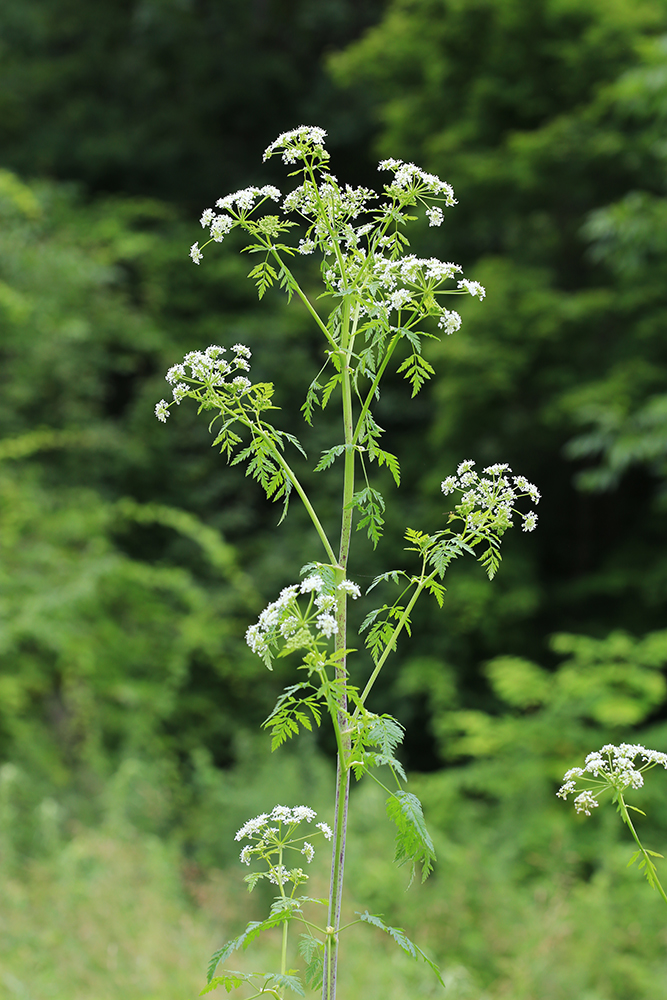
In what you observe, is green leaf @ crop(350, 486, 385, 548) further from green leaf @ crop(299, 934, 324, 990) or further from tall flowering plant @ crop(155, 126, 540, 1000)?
green leaf @ crop(299, 934, 324, 990)

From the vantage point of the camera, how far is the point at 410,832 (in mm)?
1010

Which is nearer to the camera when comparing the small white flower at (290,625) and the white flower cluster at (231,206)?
the small white flower at (290,625)

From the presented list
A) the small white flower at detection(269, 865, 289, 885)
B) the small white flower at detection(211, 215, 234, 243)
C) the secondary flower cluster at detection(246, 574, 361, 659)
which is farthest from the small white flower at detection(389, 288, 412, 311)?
the small white flower at detection(269, 865, 289, 885)

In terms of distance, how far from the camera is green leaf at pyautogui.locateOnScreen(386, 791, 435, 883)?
100cm

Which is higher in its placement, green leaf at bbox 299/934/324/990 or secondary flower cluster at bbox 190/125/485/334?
secondary flower cluster at bbox 190/125/485/334

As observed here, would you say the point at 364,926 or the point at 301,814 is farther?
the point at 364,926

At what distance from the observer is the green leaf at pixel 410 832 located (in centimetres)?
100

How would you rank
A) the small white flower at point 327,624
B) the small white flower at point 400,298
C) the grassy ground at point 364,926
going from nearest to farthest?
the small white flower at point 327,624 < the small white flower at point 400,298 < the grassy ground at point 364,926

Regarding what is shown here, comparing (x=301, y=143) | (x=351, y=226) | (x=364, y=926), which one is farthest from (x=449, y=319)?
(x=364, y=926)

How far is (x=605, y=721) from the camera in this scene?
4504 millimetres

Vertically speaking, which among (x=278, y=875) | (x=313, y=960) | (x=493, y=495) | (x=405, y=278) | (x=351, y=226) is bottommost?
(x=313, y=960)

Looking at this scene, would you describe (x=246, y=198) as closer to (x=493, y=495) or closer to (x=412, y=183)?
(x=412, y=183)

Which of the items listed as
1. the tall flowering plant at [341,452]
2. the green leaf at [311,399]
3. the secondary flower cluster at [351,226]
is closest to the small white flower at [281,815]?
the tall flowering plant at [341,452]

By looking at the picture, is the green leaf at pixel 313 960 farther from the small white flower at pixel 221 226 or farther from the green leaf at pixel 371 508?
the small white flower at pixel 221 226
